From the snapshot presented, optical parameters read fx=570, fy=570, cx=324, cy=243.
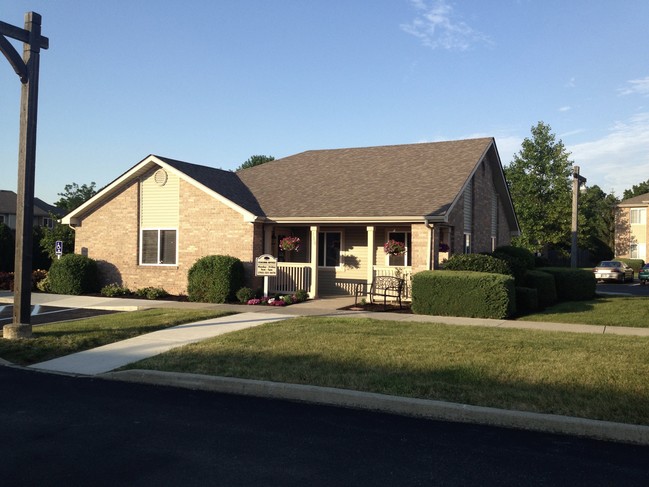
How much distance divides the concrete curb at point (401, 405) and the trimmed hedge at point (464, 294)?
7.98m

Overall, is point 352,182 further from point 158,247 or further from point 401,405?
point 401,405

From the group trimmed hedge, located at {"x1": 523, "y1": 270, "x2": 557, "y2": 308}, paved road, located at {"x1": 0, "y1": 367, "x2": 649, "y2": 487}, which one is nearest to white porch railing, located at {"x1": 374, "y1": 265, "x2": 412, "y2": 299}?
trimmed hedge, located at {"x1": 523, "y1": 270, "x2": 557, "y2": 308}

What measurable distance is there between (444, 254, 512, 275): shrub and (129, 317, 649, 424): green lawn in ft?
16.1

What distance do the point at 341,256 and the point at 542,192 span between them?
34.0 metres

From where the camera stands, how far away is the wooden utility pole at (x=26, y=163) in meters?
10.9

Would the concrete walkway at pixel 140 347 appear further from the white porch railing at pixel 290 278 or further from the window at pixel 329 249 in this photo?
the window at pixel 329 249

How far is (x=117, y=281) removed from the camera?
826 inches

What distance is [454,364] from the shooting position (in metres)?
8.17

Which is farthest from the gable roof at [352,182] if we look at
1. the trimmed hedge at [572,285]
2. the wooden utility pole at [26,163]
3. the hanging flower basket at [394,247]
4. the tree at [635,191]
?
the tree at [635,191]

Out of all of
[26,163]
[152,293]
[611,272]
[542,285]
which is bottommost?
[152,293]

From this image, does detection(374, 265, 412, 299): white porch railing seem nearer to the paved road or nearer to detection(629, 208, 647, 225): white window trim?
the paved road

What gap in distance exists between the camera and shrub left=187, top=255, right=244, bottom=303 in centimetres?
1797

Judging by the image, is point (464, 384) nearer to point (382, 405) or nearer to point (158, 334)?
point (382, 405)

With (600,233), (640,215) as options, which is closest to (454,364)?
(640,215)
